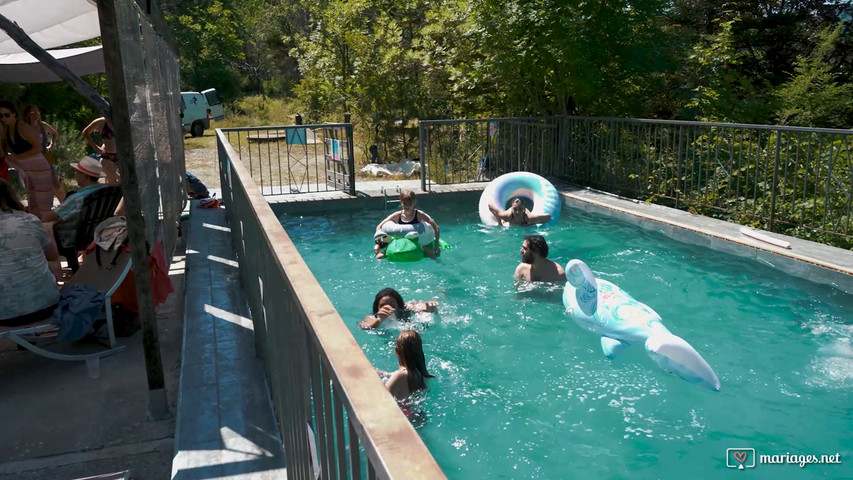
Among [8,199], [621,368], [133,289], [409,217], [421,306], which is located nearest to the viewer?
[8,199]

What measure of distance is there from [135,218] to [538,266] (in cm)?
488

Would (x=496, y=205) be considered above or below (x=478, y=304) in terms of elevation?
above

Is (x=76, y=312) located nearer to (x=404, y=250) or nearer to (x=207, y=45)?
(x=404, y=250)

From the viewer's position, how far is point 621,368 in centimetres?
604

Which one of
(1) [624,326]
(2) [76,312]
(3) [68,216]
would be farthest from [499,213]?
(2) [76,312]

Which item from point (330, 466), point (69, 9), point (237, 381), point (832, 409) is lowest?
point (832, 409)

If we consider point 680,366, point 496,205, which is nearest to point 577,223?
point 496,205

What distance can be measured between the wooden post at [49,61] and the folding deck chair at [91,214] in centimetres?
237

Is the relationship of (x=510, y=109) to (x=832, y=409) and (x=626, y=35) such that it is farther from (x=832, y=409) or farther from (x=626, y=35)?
(x=832, y=409)

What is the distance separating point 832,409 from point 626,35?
30.2 ft

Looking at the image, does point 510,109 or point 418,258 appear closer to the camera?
point 418,258

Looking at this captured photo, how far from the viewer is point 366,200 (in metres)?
12.9

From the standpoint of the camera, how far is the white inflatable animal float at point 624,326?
543 cm
